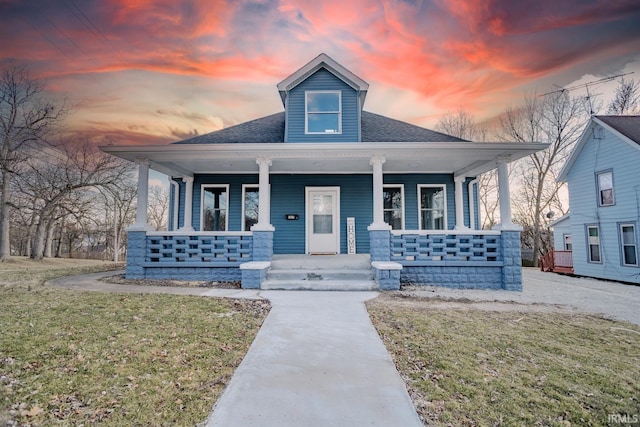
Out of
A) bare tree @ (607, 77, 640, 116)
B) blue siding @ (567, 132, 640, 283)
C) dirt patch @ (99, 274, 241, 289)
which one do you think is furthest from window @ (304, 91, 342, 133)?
bare tree @ (607, 77, 640, 116)

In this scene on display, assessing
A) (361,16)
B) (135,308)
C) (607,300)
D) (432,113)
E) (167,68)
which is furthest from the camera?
(432,113)

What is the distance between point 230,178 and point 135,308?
590 cm

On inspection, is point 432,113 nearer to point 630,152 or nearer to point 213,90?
point 630,152

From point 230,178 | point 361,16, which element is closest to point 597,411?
point 230,178

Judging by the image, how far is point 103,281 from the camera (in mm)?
7105

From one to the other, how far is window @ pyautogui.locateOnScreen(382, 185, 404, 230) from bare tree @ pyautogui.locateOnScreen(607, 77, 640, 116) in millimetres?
14375

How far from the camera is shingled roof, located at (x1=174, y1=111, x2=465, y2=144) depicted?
342 inches

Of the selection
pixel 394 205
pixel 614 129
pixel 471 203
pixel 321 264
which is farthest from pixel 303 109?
pixel 614 129

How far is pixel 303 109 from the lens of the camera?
8.86m

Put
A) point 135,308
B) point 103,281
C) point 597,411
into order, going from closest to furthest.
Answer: point 597,411, point 135,308, point 103,281

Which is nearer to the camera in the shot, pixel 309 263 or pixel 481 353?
pixel 481 353

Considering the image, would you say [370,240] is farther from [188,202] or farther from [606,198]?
[606,198]

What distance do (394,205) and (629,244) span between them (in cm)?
813

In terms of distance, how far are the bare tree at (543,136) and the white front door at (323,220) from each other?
13.6 meters
